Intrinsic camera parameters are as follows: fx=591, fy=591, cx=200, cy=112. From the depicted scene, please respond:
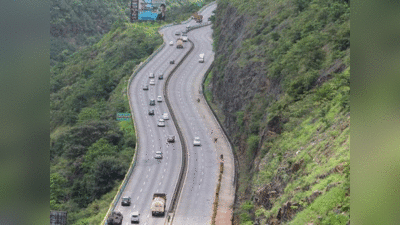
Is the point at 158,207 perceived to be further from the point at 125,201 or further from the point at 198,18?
the point at 198,18

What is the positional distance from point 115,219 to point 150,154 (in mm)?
22611

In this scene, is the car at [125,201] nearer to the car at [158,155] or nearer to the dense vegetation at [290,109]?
the dense vegetation at [290,109]

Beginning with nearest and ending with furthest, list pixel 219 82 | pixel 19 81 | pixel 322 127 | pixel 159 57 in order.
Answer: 1. pixel 19 81
2. pixel 322 127
3. pixel 219 82
4. pixel 159 57

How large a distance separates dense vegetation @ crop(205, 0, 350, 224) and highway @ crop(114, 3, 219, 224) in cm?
730

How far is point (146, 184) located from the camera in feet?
196

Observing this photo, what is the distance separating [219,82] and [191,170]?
96.3ft

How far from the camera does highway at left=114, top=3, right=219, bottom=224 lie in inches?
2148

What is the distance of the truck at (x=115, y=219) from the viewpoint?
47.9 meters

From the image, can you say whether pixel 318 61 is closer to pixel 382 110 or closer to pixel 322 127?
pixel 322 127

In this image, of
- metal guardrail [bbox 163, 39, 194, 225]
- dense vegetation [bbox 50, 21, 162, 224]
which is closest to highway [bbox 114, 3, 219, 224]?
metal guardrail [bbox 163, 39, 194, 225]

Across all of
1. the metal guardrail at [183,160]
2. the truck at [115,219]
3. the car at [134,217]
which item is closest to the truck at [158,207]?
the metal guardrail at [183,160]

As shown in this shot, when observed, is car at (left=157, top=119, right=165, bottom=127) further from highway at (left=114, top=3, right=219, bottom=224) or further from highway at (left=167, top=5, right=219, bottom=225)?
highway at (left=167, top=5, right=219, bottom=225)

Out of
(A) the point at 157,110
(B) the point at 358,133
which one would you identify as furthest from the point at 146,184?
(B) the point at 358,133

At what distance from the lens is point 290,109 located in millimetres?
48938
